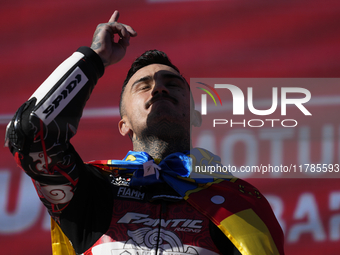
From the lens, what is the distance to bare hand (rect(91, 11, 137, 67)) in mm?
1269

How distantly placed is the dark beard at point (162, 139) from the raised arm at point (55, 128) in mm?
430

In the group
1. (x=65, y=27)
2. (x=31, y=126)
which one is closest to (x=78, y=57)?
(x=31, y=126)

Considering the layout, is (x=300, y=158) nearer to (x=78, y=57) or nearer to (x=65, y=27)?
(x=78, y=57)

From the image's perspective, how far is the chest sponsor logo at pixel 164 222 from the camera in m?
1.24

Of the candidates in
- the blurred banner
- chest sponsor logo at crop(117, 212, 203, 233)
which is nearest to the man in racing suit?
chest sponsor logo at crop(117, 212, 203, 233)

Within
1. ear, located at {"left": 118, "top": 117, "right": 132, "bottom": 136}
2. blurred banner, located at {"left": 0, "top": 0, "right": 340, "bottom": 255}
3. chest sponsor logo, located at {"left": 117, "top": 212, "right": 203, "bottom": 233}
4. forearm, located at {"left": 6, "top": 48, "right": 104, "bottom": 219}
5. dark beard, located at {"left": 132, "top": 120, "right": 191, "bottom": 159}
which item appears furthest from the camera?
blurred banner, located at {"left": 0, "top": 0, "right": 340, "bottom": 255}

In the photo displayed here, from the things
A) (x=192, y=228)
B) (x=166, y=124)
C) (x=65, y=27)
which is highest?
(x=65, y=27)

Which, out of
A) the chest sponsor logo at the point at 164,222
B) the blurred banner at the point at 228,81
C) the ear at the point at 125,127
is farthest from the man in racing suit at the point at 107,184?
the blurred banner at the point at 228,81

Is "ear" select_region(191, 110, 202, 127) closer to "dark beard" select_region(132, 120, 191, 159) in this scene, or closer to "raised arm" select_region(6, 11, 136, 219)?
"dark beard" select_region(132, 120, 191, 159)

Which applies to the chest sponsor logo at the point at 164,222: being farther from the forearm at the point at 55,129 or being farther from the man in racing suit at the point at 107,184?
the forearm at the point at 55,129

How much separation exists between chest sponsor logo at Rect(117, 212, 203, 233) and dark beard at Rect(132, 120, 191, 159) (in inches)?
15.1

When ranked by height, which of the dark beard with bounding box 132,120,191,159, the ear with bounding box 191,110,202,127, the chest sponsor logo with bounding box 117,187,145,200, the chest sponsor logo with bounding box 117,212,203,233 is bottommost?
the chest sponsor logo with bounding box 117,212,203,233

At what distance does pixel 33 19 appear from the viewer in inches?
90.4

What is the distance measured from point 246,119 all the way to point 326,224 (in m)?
0.81
